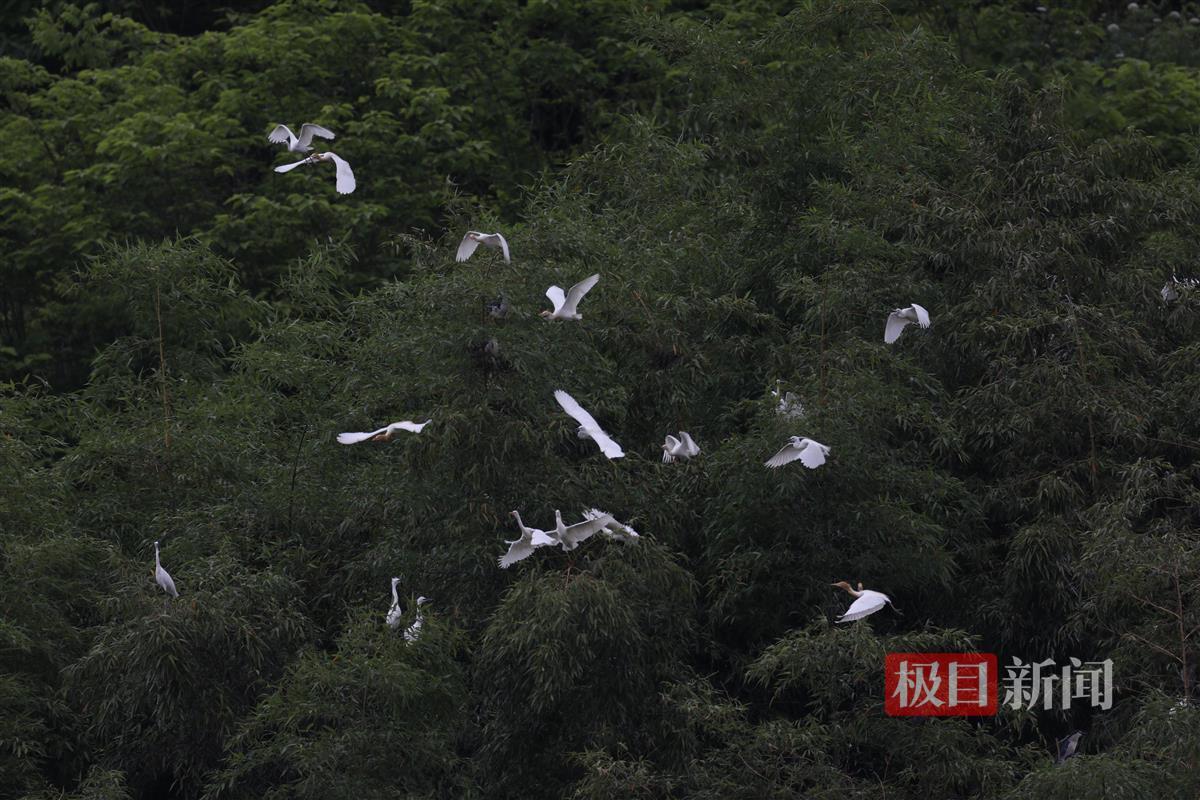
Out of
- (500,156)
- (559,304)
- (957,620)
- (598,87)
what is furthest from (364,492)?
(598,87)

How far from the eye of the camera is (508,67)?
1125cm

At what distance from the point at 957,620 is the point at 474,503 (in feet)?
6.26

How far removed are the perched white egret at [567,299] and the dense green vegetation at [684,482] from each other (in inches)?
4.9

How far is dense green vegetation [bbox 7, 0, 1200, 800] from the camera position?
5.81 m

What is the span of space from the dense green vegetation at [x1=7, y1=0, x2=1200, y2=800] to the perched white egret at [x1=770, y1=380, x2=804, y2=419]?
3.0 inches

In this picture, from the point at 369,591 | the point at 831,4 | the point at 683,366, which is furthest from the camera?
the point at 831,4

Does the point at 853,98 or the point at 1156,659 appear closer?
the point at 1156,659

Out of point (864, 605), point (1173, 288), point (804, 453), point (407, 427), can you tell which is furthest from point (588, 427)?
point (1173, 288)

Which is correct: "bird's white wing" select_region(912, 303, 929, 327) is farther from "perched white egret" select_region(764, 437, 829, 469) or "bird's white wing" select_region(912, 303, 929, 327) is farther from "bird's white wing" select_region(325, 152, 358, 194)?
"bird's white wing" select_region(325, 152, 358, 194)

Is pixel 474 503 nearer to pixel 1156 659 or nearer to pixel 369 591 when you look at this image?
pixel 369 591

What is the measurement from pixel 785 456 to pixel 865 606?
2.04 feet

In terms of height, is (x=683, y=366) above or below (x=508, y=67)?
above

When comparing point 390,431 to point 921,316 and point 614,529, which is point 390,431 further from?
point 921,316

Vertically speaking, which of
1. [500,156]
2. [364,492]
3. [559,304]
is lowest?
[500,156]
